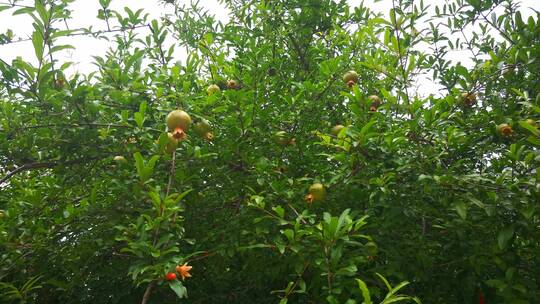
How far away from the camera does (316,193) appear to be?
1692mm

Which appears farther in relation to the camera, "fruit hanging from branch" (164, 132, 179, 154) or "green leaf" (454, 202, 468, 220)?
"fruit hanging from branch" (164, 132, 179, 154)

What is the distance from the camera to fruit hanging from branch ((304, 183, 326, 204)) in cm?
169

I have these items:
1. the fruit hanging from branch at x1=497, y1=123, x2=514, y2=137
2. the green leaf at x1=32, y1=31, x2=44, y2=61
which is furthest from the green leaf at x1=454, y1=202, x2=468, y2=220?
the green leaf at x1=32, y1=31, x2=44, y2=61

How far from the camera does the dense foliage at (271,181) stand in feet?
4.94

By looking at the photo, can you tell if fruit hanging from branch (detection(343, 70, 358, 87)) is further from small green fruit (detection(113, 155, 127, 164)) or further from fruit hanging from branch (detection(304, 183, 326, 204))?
small green fruit (detection(113, 155, 127, 164))

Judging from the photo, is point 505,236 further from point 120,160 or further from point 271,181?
point 120,160

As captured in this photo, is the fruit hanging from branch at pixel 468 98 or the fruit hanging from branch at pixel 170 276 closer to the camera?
the fruit hanging from branch at pixel 170 276

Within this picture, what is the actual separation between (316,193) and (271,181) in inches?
8.1

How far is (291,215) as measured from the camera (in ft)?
5.81

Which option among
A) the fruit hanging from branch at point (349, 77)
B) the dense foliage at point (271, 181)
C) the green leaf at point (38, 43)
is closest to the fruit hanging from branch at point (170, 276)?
the dense foliage at point (271, 181)

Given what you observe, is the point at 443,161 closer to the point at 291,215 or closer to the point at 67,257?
the point at 291,215

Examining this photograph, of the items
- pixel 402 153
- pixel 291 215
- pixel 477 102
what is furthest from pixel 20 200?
pixel 477 102

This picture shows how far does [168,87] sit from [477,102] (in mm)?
1424

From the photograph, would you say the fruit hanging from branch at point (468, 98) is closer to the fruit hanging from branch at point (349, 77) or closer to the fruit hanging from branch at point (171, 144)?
the fruit hanging from branch at point (349, 77)
